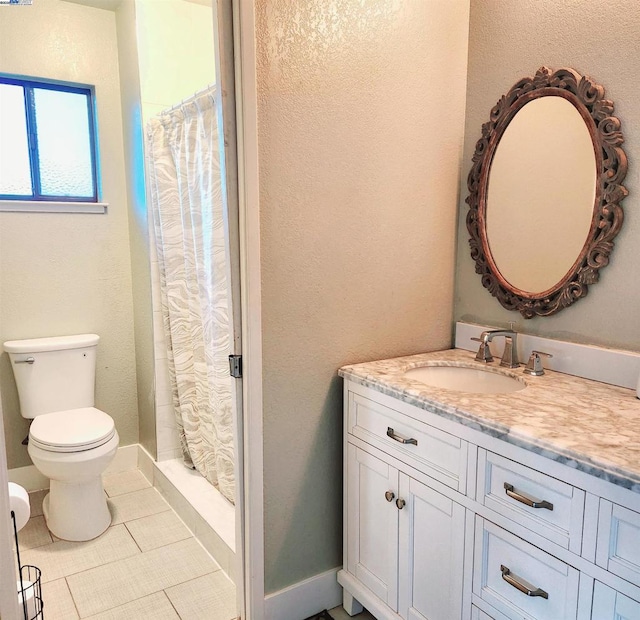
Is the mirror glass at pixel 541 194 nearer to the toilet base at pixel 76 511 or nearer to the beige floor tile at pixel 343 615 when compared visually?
the beige floor tile at pixel 343 615

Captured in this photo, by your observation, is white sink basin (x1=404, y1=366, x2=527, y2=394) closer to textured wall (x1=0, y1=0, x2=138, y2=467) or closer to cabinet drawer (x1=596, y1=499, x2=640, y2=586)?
cabinet drawer (x1=596, y1=499, x2=640, y2=586)

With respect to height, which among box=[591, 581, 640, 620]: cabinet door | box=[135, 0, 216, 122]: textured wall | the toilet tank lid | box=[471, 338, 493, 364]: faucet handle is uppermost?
box=[135, 0, 216, 122]: textured wall

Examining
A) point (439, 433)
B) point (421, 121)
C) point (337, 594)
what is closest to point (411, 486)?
point (439, 433)

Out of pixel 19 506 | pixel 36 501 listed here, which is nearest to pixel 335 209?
pixel 19 506

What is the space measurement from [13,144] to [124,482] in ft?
6.10

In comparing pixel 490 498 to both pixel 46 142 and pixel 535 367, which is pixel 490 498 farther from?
pixel 46 142

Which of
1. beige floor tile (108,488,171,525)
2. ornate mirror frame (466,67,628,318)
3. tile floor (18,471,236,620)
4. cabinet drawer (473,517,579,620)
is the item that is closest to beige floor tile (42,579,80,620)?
tile floor (18,471,236,620)

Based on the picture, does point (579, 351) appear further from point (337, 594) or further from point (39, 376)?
point (39, 376)

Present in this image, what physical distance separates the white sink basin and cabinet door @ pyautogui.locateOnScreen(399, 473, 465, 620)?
423 mm

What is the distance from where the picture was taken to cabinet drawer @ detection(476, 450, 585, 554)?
107 centimetres

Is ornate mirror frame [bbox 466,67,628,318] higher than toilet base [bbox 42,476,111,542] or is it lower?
higher

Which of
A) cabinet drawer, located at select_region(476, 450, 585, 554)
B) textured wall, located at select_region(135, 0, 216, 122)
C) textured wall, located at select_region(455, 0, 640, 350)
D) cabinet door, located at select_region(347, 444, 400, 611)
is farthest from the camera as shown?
textured wall, located at select_region(135, 0, 216, 122)

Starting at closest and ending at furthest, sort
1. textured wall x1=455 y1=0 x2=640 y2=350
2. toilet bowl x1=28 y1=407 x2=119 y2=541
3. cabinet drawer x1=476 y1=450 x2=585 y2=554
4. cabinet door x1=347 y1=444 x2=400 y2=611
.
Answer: cabinet drawer x1=476 y1=450 x2=585 y2=554 → textured wall x1=455 y1=0 x2=640 y2=350 → cabinet door x1=347 y1=444 x2=400 y2=611 → toilet bowl x1=28 y1=407 x2=119 y2=541

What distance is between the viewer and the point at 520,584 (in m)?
1.18
